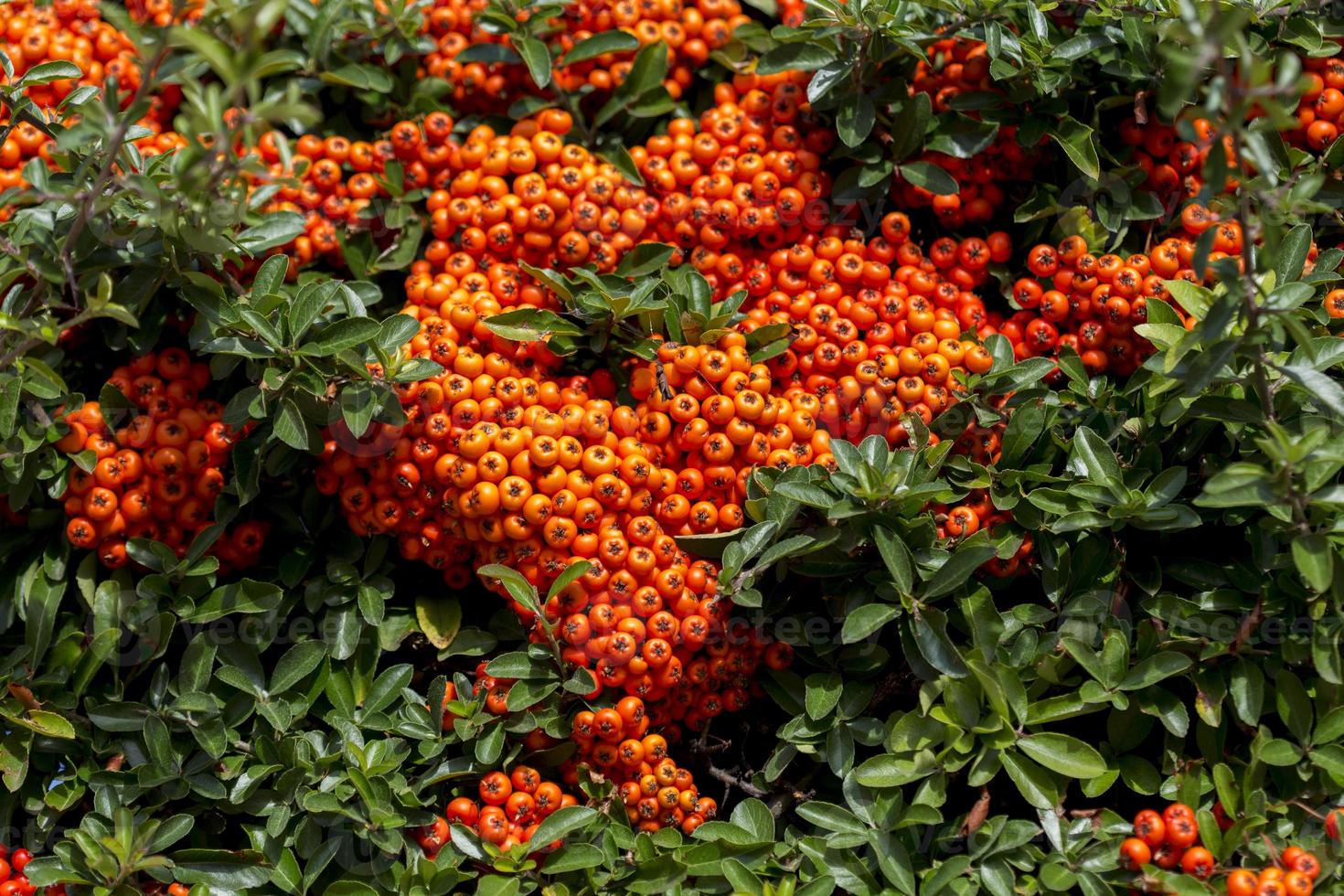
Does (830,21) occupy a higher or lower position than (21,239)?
higher

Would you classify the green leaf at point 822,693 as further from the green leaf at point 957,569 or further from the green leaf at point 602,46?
the green leaf at point 602,46

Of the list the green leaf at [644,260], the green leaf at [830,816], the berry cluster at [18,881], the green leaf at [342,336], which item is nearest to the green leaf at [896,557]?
the green leaf at [830,816]

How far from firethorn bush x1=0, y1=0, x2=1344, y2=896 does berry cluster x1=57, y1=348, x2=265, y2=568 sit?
16 mm

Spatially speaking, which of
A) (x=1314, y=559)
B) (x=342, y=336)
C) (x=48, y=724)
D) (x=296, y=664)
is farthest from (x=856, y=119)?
(x=48, y=724)

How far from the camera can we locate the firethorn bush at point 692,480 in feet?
10.7

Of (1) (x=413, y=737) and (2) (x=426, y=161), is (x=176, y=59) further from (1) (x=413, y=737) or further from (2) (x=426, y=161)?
(1) (x=413, y=737)

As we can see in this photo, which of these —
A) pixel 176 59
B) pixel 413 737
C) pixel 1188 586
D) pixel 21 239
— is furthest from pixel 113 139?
pixel 1188 586

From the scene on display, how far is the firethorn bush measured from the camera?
128 inches

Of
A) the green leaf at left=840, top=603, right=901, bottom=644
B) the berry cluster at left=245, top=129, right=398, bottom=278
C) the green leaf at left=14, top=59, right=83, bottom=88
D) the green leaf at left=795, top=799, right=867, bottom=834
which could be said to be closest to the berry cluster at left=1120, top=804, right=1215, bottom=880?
the green leaf at left=795, top=799, right=867, bottom=834

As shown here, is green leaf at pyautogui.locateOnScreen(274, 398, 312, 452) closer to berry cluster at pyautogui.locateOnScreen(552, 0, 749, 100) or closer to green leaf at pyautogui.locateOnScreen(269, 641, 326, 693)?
green leaf at pyautogui.locateOnScreen(269, 641, 326, 693)

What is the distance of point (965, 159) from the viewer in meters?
4.08

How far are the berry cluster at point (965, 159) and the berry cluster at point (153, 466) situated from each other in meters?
2.54

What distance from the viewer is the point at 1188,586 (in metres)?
3.52

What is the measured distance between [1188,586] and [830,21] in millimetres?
2112
